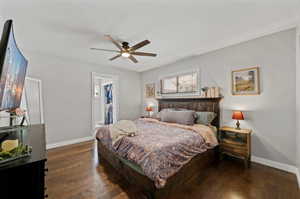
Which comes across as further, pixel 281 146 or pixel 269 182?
pixel 281 146

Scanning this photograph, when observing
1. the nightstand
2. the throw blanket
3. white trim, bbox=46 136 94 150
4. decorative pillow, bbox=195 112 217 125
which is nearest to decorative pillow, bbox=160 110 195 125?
decorative pillow, bbox=195 112 217 125

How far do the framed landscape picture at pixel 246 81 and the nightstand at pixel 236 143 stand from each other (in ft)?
2.71

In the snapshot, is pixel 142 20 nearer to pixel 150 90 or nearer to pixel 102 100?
pixel 150 90

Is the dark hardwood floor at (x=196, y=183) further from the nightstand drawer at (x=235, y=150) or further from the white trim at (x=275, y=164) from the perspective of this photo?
the nightstand drawer at (x=235, y=150)

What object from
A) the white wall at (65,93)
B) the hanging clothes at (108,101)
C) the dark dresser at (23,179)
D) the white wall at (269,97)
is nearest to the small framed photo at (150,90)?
the white wall at (65,93)

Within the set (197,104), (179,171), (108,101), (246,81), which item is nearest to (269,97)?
(246,81)

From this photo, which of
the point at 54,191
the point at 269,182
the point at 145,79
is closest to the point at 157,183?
the point at 54,191

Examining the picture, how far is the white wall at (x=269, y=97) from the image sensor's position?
2246 millimetres

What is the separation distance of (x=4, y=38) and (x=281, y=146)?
3967 millimetres

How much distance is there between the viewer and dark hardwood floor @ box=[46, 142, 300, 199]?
1744 mm

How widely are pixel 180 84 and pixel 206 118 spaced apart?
143 centimetres

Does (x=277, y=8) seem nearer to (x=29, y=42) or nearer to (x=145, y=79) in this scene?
(x=145, y=79)

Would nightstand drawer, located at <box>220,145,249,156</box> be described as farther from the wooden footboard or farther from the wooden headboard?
the wooden headboard

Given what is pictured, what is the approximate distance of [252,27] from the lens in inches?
90.5
